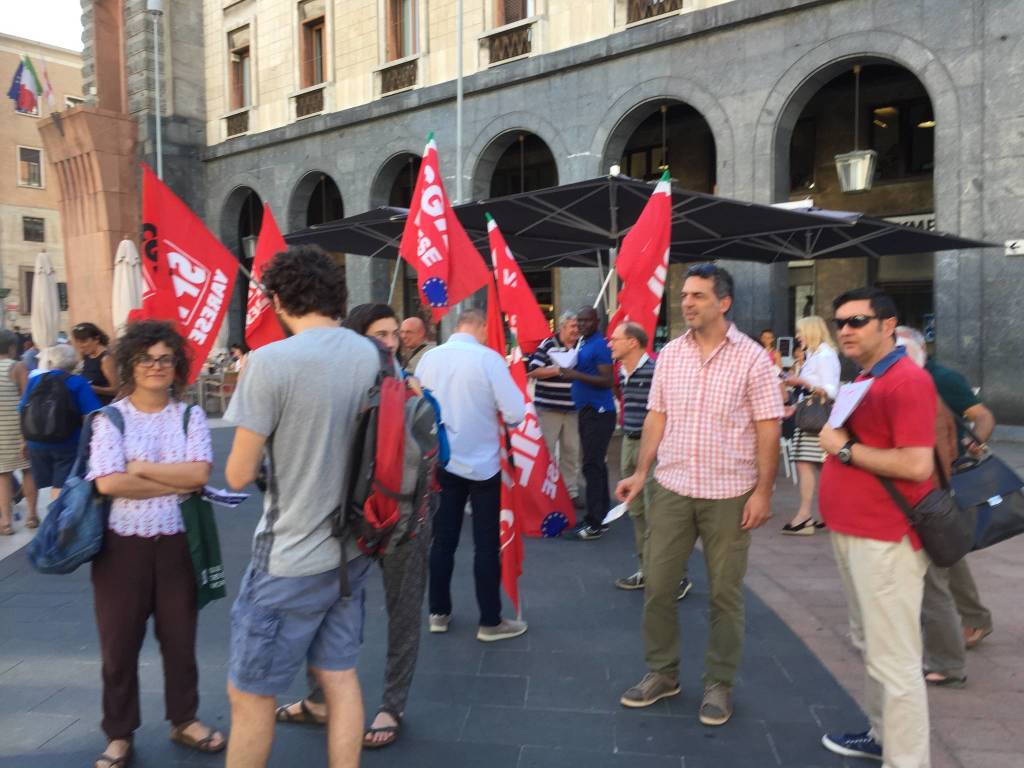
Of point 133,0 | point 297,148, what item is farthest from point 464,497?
point 133,0

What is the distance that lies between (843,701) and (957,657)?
0.61m

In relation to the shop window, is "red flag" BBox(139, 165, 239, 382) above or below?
below

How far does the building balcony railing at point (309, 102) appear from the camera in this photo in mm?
19422

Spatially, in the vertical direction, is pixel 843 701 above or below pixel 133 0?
below

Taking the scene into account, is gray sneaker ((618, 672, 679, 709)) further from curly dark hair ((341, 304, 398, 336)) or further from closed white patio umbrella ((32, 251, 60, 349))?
closed white patio umbrella ((32, 251, 60, 349))

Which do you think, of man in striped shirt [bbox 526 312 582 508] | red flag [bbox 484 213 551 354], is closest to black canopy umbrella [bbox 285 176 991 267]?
man in striped shirt [bbox 526 312 582 508]

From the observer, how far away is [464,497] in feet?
15.1

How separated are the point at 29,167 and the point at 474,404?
45269 millimetres

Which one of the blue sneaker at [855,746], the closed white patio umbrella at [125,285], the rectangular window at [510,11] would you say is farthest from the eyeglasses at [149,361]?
the rectangular window at [510,11]

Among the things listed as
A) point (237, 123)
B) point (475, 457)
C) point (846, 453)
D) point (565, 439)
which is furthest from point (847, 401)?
point (237, 123)

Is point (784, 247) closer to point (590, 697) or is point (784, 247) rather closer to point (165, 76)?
point (590, 697)

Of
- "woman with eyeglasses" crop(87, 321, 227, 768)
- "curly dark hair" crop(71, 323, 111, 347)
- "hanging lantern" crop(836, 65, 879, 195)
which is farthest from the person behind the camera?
"hanging lantern" crop(836, 65, 879, 195)

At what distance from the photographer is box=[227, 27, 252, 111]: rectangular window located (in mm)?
21922

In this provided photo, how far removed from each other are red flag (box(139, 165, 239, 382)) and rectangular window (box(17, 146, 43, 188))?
42.8m
